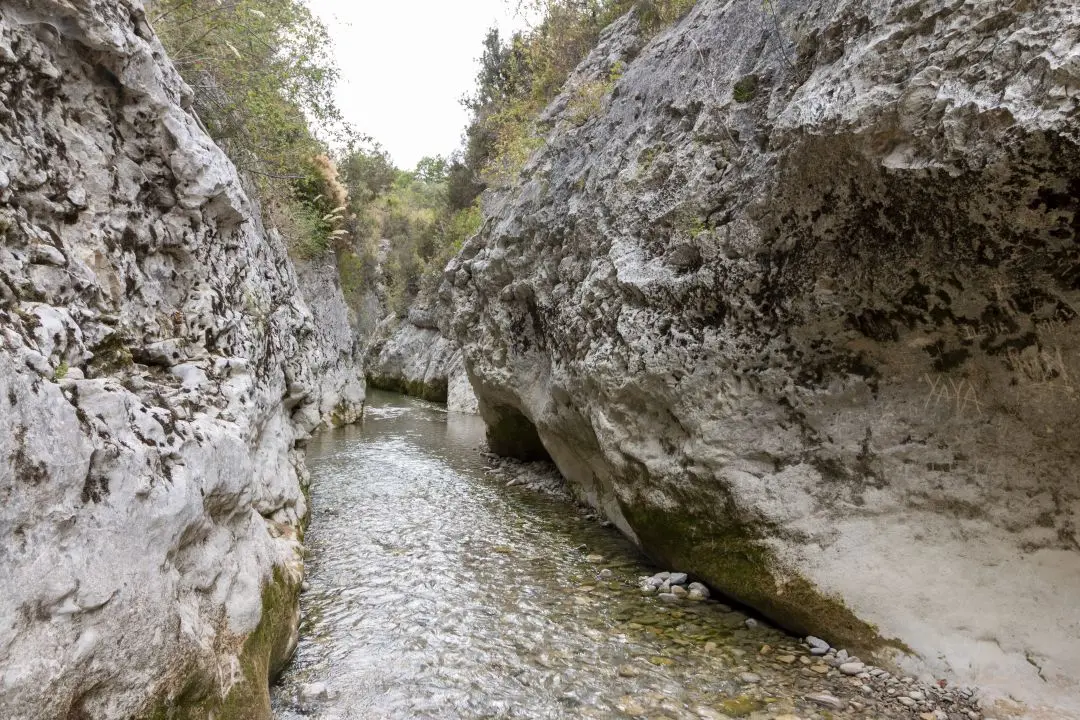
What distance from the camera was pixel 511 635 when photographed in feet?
16.1

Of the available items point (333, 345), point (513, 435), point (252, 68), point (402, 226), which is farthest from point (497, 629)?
point (402, 226)

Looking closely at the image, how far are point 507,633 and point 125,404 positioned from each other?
338 cm

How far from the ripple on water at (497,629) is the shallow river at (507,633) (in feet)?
0.05

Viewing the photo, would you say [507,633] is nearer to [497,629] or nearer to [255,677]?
[497,629]

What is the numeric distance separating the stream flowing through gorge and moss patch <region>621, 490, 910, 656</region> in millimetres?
234

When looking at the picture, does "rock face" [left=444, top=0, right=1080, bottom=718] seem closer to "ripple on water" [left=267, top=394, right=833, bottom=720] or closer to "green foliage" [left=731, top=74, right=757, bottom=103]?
"green foliage" [left=731, top=74, right=757, bottom=103]

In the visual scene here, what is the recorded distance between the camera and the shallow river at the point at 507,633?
13.1ft

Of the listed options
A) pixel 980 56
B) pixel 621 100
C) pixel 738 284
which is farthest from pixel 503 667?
pixel 621 100

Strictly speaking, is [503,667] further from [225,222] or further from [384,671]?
[225,222]

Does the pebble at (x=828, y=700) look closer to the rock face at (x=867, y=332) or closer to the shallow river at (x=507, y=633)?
the shallow river at (x=507, y=633)

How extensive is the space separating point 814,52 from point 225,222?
558cm

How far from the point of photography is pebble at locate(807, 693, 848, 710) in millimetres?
3942

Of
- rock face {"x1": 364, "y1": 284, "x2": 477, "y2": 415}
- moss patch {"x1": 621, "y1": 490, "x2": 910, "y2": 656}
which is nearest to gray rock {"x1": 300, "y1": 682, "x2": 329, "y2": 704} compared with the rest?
moss patch {"x1": 621, "y1": 490, "x2": 910, "y2": 656}

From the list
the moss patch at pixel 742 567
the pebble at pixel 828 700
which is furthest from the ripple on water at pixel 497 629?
the moss patch at pixel 742 567
